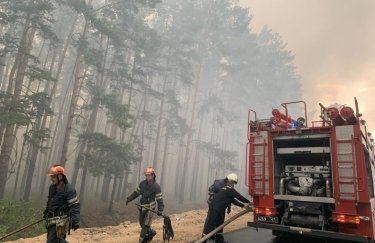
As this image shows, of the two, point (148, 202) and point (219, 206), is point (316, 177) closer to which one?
point (219, 206)

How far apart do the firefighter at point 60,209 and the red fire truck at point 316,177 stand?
4448 mm

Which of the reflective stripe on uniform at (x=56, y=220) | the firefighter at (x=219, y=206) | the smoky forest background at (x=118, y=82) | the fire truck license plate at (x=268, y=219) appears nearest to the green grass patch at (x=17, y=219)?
the smoky forest background at (x=118, y=82)

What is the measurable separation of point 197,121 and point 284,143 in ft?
182

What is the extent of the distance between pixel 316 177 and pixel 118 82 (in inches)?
855

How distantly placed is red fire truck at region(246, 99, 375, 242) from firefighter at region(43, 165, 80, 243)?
445cm

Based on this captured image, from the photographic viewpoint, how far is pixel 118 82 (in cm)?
2798

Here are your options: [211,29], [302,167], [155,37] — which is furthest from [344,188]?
[211,29]

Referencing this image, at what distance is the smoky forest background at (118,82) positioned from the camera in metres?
18.6

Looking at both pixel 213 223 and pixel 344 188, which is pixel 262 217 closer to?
pixel 213 223

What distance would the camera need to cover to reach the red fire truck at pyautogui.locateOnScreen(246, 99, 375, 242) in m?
7.36

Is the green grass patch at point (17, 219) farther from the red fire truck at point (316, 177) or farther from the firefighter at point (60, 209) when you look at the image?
the red fire truck at point (316, 177)

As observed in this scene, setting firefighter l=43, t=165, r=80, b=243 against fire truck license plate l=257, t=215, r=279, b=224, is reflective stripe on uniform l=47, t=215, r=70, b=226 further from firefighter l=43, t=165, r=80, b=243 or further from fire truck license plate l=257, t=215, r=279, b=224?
fire truck license plate l=257, t=215, r=279, b=224

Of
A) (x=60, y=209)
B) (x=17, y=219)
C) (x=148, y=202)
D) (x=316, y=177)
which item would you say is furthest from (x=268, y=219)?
(x=17, y=219)

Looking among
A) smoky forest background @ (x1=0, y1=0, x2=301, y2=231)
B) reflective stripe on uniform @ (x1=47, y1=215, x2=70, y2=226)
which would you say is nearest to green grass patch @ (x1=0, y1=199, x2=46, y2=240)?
smoky forest background @ (x1=0, y1=0, x2=301, y2=231)
